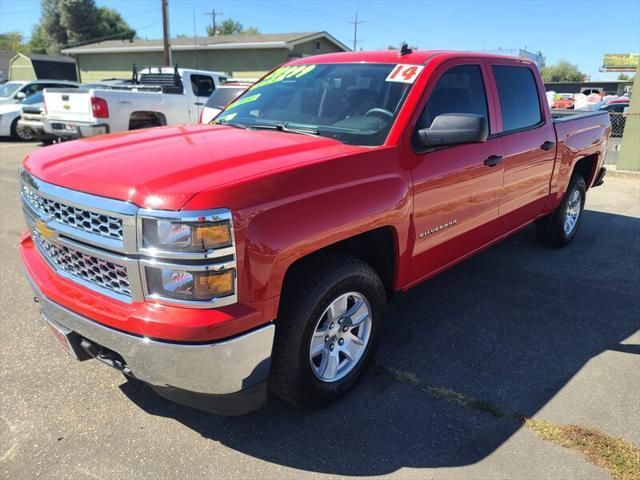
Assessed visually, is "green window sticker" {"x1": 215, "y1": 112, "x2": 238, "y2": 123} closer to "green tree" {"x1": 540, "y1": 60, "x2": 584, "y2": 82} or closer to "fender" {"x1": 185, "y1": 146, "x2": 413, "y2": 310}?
"fender" {"x1": 185, "y1": 146, "x2": 413, "y2": 310}

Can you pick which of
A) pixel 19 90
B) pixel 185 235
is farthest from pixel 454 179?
pixel 19 90

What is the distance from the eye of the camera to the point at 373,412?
2.80 m

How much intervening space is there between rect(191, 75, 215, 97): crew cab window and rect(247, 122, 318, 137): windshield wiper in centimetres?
955

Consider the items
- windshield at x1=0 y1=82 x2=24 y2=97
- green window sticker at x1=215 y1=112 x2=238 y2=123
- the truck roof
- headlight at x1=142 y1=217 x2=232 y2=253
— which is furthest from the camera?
windshield at x1=0 y1=82 x2=24 y2=97

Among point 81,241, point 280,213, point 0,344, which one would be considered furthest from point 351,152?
point 0,344

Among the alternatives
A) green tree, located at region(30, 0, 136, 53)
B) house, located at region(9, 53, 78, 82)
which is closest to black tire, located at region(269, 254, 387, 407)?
house, located at region(9, 53, 78, 82)

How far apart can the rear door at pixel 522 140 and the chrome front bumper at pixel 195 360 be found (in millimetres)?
2585

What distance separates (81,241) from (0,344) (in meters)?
1.72

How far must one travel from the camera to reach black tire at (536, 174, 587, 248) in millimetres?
5395

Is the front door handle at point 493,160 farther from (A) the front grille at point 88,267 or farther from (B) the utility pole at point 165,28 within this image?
(B) the utility pole at point 165,28

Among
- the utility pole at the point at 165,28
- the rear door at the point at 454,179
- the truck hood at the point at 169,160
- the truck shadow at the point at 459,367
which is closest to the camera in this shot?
the truck hood at the point at 169,160

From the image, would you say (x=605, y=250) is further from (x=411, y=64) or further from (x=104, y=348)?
(x=104, y=348)

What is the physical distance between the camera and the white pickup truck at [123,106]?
980 cm

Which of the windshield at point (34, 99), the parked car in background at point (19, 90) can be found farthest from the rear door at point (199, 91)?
the parked car in background at point (19, 90)
